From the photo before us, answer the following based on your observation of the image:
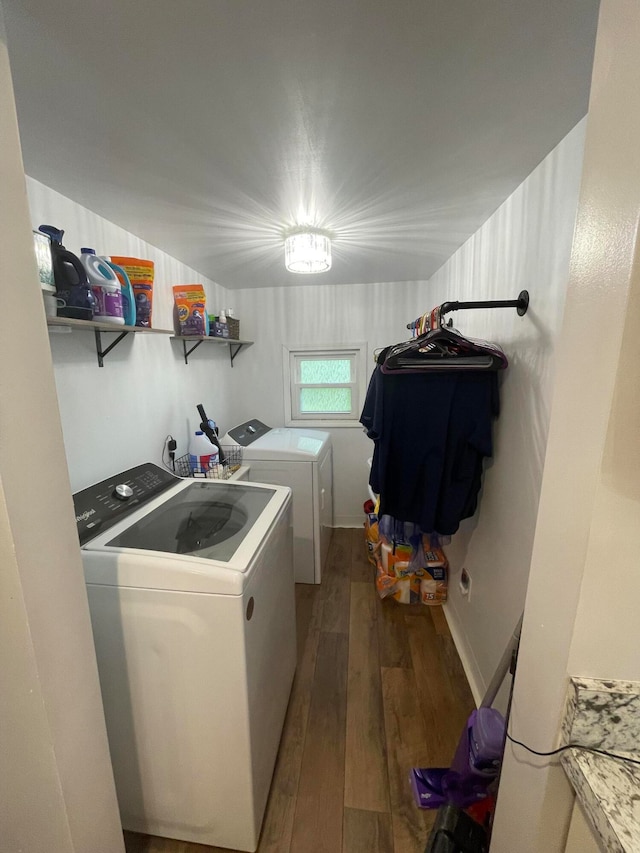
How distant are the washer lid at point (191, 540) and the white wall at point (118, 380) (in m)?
0.34

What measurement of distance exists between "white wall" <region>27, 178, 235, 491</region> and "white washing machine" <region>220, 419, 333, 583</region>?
18.7 inches

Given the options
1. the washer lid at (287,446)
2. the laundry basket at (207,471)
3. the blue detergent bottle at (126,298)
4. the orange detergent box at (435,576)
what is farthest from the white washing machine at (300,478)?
the blue detergent bottle at (126,298)

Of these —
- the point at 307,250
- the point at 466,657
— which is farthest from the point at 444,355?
the point at 466,657

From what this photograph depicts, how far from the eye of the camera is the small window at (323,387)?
3.07m

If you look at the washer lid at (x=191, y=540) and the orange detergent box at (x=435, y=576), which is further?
the orange detergent box at (x=435, y=576)

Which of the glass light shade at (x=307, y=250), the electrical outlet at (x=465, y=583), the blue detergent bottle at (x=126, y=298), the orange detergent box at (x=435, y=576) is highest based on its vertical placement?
the glass light shade at (x=307, y=250)

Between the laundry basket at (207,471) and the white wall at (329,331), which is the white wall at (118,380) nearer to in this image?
the laundry basket at (207,471)

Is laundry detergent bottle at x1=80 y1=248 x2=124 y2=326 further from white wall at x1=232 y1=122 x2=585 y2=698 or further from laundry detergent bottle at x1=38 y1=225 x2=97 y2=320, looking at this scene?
white wall at x1=232 y1=122 x2=585 y2=698

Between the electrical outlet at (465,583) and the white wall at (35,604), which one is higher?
the white wall at (35,604)

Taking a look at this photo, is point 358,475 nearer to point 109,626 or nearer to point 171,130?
point 109,626

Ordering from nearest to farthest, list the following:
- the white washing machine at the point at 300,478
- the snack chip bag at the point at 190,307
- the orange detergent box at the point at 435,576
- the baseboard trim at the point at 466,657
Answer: the baseboard trim at the point at 466,657, the snack chip bag at the point at 190,307, the orange detergent box at the point at 435,576, the white washing machine at the point at 300,478

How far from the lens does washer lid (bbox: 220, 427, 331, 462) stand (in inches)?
91.7

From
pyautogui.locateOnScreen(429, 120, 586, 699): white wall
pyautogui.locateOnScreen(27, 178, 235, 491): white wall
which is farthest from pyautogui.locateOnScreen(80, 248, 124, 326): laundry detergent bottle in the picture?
pyautogui.locateOnScreen(429, 120, 586, 699): white wall

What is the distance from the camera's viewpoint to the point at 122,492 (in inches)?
55.4
